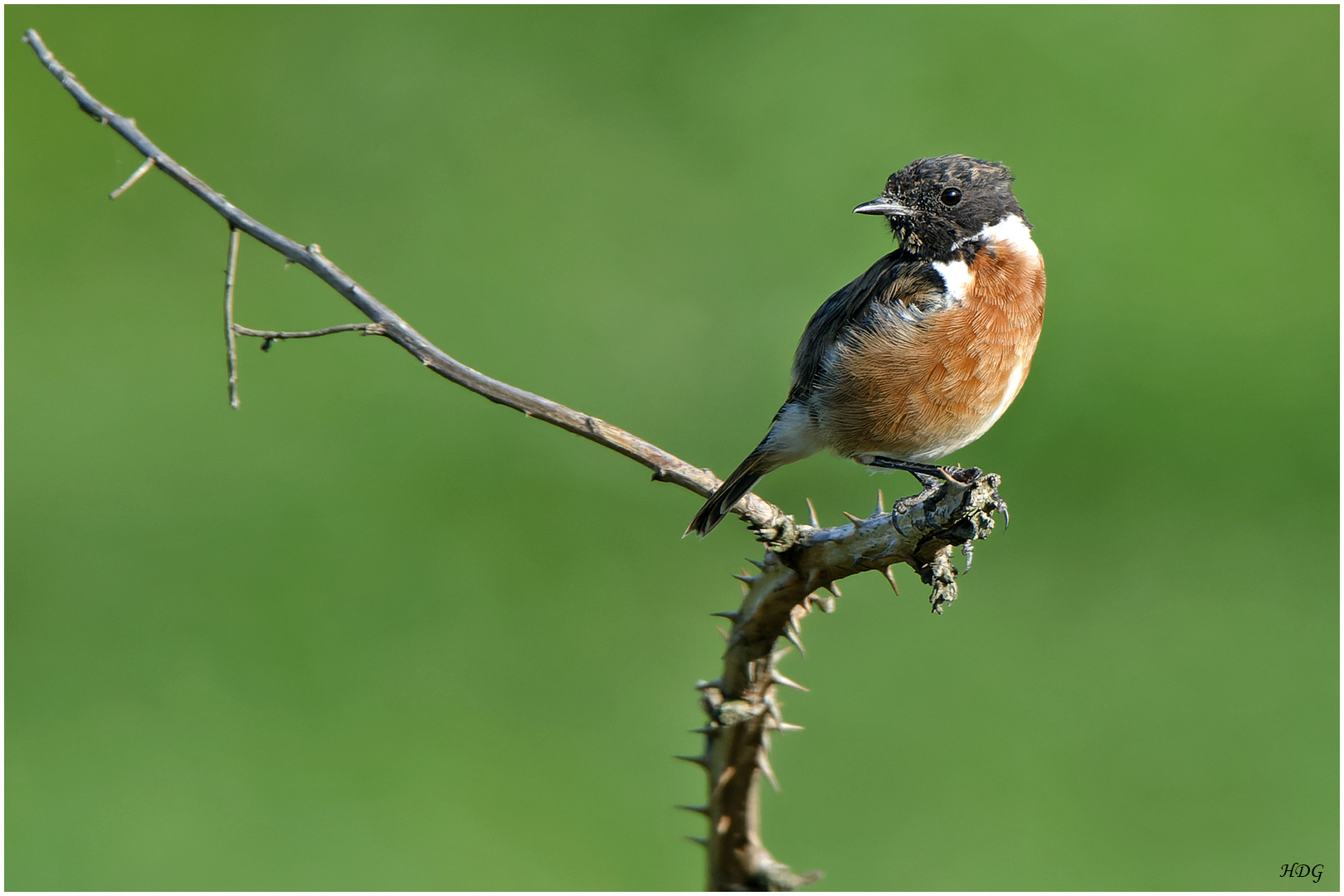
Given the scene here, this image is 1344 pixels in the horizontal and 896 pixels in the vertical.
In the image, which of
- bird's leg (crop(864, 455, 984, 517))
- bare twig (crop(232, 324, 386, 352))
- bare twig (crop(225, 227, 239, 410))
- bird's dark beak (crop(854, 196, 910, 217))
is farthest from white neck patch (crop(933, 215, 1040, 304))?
bare twig (crop(225, 227, 239, 410))

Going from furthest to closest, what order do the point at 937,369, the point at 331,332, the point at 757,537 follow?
the point at 937,369, the point at 757,537, the point at 331,332

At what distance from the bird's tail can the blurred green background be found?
233 centimetres

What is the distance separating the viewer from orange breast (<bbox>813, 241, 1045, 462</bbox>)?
15.3 ft

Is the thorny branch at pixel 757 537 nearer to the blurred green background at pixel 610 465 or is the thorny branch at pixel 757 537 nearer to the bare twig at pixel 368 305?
the bare twig at pixel 368 305

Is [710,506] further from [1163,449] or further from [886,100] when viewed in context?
[886,100]

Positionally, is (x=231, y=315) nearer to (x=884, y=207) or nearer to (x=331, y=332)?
(x=331, y=332)

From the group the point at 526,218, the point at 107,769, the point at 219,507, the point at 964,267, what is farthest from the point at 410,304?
the point at 964,267

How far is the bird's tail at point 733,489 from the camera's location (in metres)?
3.83

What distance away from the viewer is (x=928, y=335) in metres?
4.68

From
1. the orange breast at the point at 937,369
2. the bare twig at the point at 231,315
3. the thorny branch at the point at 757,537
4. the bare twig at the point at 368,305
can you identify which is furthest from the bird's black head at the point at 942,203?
the bare twig at the point at 231,315

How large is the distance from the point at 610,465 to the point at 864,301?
3570 millimetres

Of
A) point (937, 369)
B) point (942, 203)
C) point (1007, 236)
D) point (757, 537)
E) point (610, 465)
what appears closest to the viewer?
point (757, 537)

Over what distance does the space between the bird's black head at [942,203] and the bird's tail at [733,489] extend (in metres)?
0.96

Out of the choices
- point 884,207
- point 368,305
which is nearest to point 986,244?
point 884,207
